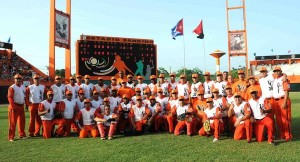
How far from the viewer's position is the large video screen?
63.0ft

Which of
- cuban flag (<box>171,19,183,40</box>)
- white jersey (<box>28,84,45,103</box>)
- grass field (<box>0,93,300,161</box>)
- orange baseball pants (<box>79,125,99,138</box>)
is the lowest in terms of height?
grass field (<box>0,93,300,161</box>)

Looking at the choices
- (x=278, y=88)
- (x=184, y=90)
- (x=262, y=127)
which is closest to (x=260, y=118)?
(x=262, y=127)

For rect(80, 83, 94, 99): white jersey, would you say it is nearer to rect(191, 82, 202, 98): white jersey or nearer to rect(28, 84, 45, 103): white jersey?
rect(28, 84, 45, 103): white jersey

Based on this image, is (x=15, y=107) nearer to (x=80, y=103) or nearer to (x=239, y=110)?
(x=80, y=103)

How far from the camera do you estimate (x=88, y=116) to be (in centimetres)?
876

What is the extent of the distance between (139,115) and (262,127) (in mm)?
3399

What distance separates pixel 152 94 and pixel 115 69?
34.0ft

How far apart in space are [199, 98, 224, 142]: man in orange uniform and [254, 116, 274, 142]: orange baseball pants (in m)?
0.85

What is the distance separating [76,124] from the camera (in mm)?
9125

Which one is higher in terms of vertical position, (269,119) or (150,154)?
(269,119)

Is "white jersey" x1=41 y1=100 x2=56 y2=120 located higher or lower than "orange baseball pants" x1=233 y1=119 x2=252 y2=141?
higher

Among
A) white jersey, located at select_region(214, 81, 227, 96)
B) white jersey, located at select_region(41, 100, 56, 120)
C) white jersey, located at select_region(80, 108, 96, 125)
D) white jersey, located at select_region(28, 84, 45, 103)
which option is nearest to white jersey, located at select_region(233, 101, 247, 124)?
white jersey, located at select_region(214, 81, 227, 96)

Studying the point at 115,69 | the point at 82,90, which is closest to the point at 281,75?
the point at 82,90

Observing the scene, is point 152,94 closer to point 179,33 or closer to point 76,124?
point 76,124
